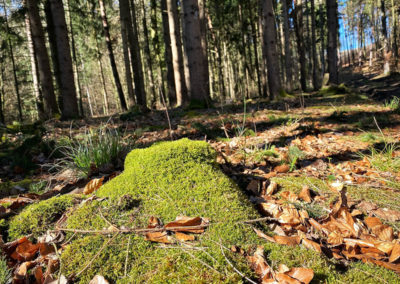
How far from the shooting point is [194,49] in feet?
24.4

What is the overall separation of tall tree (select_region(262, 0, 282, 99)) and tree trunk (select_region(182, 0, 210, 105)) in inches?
106

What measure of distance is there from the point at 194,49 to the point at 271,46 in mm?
3191

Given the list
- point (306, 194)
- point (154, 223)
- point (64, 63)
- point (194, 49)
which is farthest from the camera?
point (194, 49)

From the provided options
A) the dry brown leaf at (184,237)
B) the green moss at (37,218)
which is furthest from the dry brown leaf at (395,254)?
the green moss at (37,218)

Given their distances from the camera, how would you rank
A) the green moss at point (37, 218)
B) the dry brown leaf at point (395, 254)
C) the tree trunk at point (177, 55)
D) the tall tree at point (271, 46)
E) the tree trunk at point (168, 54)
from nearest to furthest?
the dry brown leaf at point (395, 254) < the green moss at point (37, 218) < the tall tree at point (271, 46) < the tree trunk at point (177, 55) < the tree trunk at point (168, 54)

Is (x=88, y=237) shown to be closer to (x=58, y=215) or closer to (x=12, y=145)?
(x=58, y=215)

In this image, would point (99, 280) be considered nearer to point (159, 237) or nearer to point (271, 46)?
point (159, 237)

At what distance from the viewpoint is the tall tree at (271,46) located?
8695mm

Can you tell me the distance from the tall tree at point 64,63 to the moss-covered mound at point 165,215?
6.23 meters

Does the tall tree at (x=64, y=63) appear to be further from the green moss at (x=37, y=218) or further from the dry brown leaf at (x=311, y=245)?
the dry brown leaf at (x=311, y=245)

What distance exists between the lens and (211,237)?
1.33 meters

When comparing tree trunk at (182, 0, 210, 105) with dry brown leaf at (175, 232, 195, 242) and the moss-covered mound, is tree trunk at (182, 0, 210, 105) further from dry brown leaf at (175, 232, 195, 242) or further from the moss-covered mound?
dry brown leaf at (175, 232, 195, 242)

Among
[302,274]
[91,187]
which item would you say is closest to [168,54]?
[91,187]

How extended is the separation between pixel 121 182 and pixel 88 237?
515 millimetres
